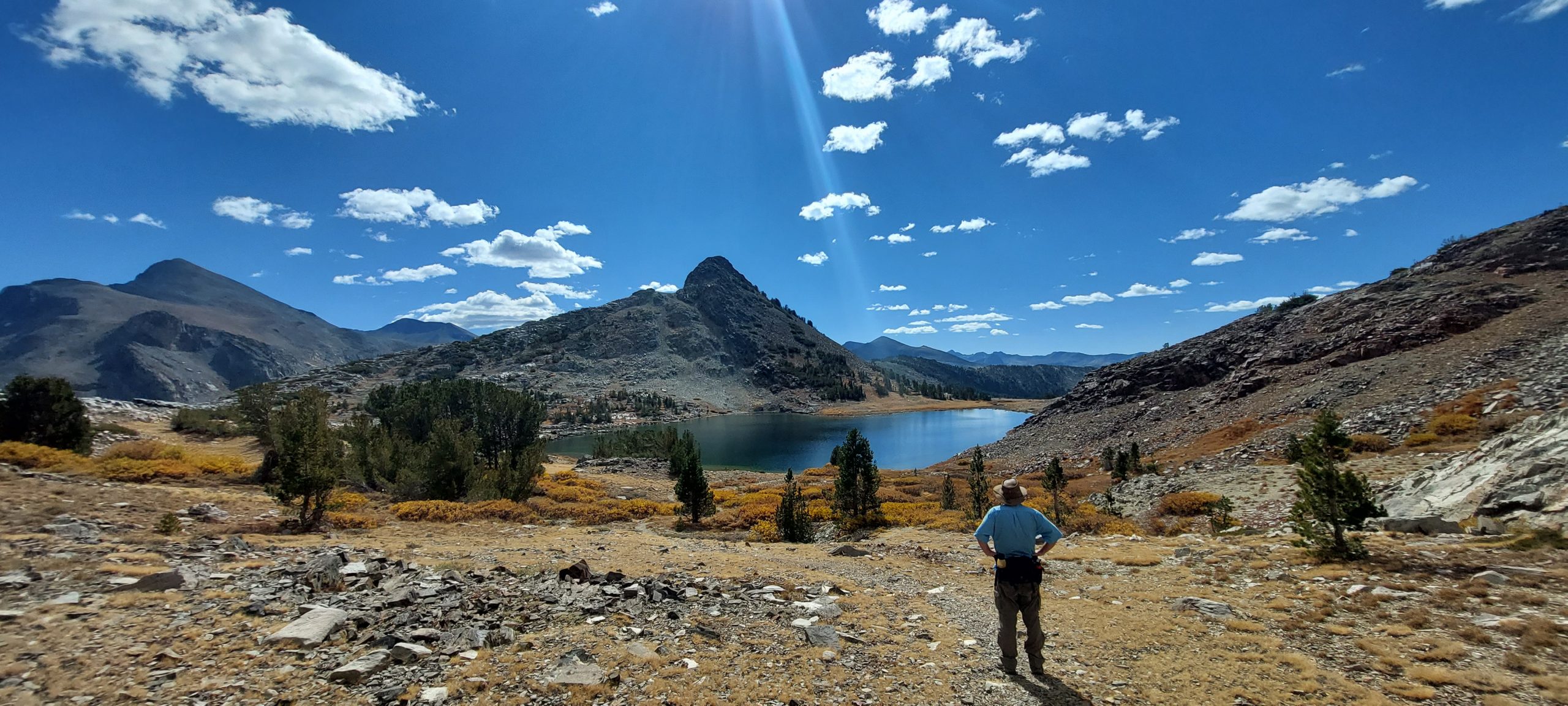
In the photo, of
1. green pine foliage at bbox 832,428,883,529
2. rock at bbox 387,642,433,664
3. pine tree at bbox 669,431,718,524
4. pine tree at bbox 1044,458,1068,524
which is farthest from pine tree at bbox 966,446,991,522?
rock at bbox 387,642,433,664

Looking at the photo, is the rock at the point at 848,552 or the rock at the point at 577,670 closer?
the rock at the point at 577,670

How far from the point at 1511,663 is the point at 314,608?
14.9 metres

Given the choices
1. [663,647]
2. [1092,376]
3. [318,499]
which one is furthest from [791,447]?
[663,647]

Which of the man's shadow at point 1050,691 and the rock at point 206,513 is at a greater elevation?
the rock at point 206,513

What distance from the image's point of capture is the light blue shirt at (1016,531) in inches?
282

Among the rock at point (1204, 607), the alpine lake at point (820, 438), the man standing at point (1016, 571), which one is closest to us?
the man standing at point (1016, 571)

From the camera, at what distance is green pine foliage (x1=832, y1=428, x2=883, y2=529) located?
2797 centimetres

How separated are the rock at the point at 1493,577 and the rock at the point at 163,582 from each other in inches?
787

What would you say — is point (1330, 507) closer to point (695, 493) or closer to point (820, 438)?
point (695, 493)

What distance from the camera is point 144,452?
81.9 feet

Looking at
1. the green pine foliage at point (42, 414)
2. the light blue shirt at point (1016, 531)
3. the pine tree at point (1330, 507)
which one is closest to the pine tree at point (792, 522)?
the pine tree at point (1330, 507)

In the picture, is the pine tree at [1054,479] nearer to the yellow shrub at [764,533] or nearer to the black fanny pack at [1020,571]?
the yellow shrub at [764,533]

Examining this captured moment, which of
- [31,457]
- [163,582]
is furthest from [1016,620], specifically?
[31,457]

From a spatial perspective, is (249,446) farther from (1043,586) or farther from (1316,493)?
(1316,493)
